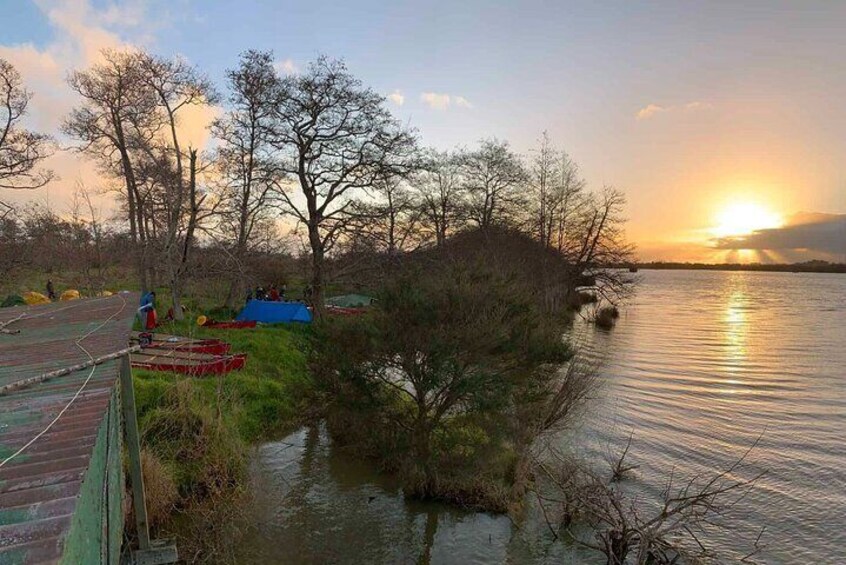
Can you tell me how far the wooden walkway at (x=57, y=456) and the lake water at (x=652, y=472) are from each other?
4.61 metres

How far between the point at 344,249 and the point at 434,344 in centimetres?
1427

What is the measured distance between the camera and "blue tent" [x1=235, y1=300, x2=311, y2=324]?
2517cm

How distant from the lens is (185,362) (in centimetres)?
1402

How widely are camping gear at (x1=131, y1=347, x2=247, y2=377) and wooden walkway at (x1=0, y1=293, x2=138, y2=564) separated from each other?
7.50 metres

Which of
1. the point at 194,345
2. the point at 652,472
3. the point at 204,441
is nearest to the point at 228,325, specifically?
the point at 194,345

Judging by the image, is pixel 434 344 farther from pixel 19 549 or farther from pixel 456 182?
pixel 456 182

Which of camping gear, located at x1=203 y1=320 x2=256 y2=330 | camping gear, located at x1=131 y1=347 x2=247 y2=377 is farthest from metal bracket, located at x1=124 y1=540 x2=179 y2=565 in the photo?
camping gear, located at x1=203 y1=320 x2=256 y2=330

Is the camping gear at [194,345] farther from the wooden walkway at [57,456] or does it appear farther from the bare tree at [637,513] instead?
the bare tree at [637,513]

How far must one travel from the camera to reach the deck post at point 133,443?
524 cm

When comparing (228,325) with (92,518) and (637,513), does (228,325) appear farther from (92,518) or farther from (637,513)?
(92,518)

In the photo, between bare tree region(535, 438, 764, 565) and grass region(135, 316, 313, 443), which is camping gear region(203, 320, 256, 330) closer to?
grass region(135, 316, 313, 443)

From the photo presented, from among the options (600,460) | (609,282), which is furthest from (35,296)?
(609,282)

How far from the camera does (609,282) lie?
39312 millimetres

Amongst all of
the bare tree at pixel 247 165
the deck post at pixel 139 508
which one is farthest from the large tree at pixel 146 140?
the deck post at pixel 139 508
